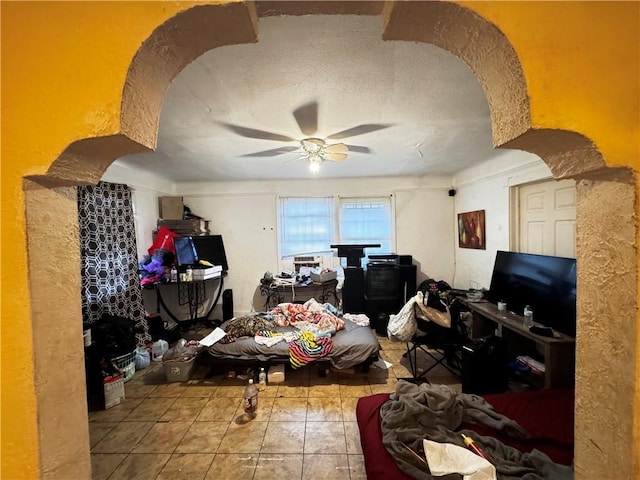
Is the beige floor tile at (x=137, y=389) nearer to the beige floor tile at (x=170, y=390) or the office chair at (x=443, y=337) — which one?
the beige floor tile at (x=170, y=390)

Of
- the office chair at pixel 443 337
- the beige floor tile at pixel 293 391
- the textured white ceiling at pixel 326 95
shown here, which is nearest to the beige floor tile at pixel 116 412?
the beige floor tile at pixel 293 391

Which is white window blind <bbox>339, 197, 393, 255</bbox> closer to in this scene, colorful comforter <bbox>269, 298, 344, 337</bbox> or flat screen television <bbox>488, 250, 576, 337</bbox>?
colorful comforter <bbox>269, 298, 344, 337</bbox>

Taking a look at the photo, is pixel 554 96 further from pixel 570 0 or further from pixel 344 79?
pixel 344 79

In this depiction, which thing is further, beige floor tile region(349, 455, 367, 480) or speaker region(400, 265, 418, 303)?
speaker region(400, 265, 418, 303)

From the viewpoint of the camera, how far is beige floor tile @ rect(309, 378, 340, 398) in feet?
8.17

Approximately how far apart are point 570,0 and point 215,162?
3307mm

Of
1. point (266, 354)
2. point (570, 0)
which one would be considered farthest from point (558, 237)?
point (266, 354)

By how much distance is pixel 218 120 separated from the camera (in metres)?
2.08

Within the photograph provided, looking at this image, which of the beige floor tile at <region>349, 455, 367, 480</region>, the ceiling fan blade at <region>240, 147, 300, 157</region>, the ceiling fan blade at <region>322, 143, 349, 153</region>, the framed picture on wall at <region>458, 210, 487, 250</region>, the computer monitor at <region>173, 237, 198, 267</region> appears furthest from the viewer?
the computer monitor at <region>173, 237, 198, 267</region>

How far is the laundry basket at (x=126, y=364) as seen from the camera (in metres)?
2.74

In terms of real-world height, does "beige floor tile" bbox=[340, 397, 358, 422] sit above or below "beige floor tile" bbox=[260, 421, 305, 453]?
below

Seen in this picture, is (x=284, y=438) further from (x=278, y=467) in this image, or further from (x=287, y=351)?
(x=287, y=351)

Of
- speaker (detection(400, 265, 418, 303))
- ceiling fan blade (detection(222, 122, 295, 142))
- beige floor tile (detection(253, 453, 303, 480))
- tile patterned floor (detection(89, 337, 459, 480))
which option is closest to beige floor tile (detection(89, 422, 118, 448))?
tile patterned floor (detection(89, 337, 459, 480))

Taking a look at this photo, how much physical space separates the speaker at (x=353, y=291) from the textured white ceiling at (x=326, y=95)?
Result: 184 centimetres
